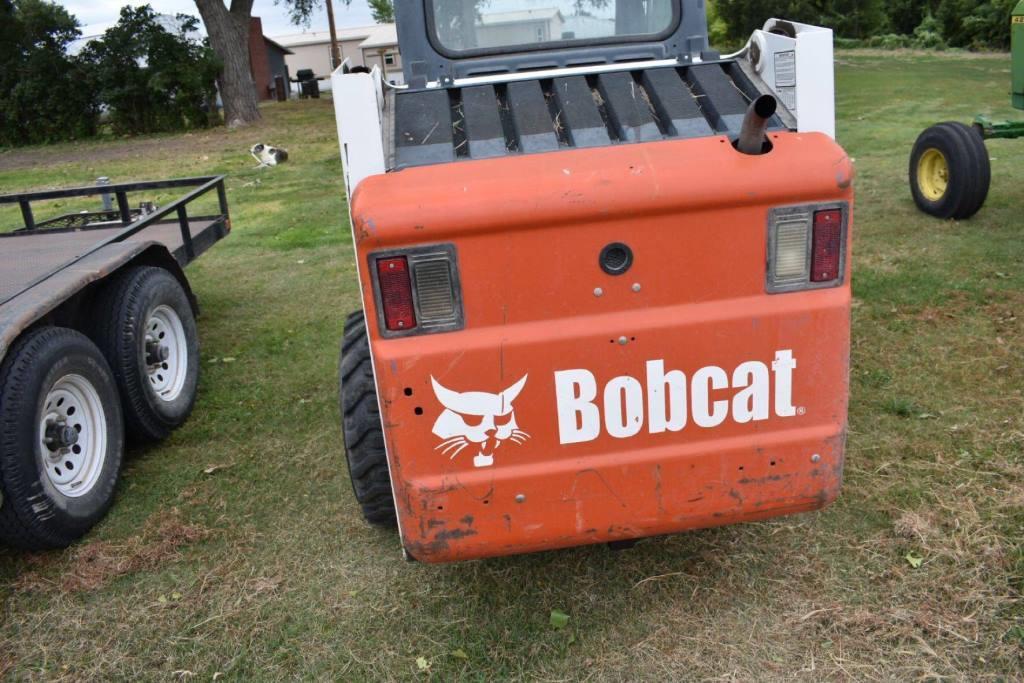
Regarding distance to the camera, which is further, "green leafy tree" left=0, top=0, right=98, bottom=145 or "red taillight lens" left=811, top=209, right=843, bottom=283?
"green leafy tree" left=0, top=0, right=98, bottom=145

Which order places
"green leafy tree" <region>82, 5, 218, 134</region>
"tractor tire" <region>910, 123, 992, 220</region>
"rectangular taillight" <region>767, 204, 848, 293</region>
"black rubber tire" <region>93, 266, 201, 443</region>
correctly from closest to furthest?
"rectangular taillight" <region>767, 204, 848, 293</region> < "black rubber tire" <region>93, 266, 201, 443</region> < "tractor tire" <region>910, 123, 992, 220</region> < "green leafy tree" <region>82, 5, 218, 134</region>

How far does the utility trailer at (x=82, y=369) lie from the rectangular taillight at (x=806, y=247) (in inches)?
117

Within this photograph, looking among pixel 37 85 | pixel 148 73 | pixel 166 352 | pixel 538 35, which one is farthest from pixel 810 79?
pixel 37 85

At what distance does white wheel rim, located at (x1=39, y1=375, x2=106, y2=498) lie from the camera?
157 inches

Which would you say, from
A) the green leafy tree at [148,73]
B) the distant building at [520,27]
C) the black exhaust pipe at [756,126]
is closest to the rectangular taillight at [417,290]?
the black exhaust pipe at [756,126]

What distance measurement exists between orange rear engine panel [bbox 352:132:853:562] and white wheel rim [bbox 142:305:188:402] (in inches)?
110

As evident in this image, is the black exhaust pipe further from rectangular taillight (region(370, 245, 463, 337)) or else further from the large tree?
the large tree

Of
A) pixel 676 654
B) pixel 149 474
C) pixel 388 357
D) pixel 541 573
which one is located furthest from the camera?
pixel 149 474

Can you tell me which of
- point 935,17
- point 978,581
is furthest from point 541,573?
point 935,17

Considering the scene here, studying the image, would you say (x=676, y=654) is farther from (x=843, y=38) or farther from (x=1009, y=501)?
(x=843, y=38)

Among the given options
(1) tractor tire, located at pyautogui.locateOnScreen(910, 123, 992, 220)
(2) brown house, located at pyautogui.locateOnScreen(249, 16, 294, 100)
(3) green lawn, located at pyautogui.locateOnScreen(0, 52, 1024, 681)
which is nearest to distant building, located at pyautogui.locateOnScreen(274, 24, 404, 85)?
(2) brown house, located at pyautogui.locateOnScreen(249, 16, 294, 100)

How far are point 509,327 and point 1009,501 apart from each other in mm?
2409

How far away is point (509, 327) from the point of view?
2.71 m

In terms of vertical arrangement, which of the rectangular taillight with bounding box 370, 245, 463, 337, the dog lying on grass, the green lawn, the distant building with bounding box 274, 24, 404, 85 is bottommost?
the green lawn
